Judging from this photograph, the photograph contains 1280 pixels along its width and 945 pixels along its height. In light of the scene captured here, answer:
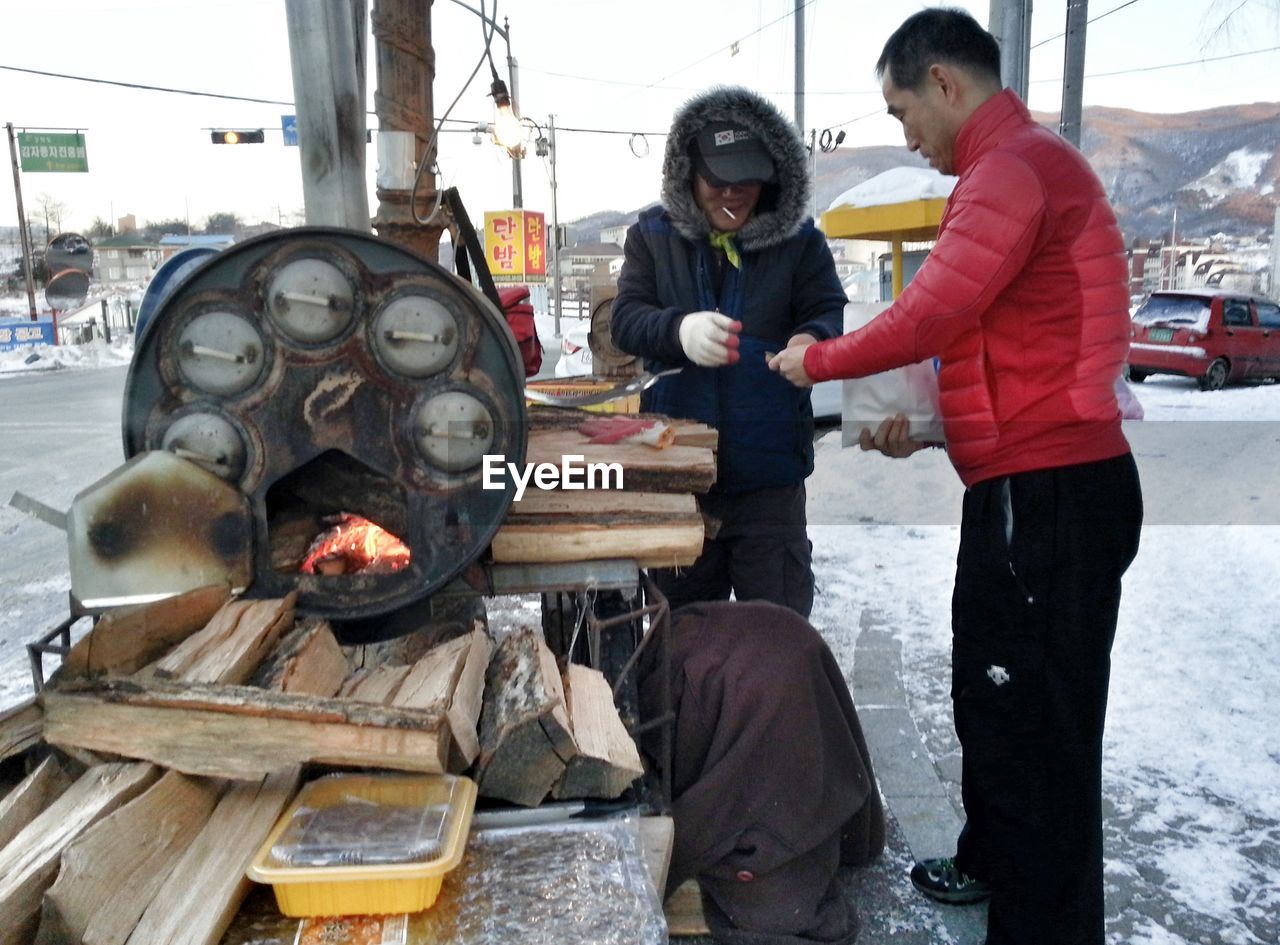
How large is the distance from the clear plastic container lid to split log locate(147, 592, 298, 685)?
0.32 meters

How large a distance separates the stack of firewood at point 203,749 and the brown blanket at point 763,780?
0.48m

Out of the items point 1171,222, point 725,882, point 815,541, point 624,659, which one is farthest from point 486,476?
point 1171,222

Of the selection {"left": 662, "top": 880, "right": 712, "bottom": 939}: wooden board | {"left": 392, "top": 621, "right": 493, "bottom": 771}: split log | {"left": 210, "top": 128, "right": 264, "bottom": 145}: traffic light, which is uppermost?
{"left": 210, "top": 128, "right": 264, "bottom": 145}: traffic light

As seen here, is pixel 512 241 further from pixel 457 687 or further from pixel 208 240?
pixel 457 687

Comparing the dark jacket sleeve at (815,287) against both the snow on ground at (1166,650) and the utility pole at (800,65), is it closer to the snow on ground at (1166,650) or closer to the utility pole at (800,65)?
the snow on ground at (1166,650)

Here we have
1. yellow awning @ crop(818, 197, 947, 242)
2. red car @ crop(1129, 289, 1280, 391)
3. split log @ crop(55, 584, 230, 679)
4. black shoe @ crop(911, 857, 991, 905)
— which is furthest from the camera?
red car @ crop(1129, 289, 1280, 391)

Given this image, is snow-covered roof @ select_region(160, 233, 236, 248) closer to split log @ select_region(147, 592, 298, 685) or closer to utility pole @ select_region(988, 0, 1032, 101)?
split log @ select_region(147, 592, 298, 685)

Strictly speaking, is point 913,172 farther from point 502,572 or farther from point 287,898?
point 287,898

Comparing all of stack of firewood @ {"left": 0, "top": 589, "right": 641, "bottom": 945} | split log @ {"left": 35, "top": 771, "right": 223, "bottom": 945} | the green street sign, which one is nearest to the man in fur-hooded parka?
stack of firewood @ {"left": 0, "top": 589, "right": 641, "bottom": 945}

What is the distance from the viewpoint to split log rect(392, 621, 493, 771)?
6.00ft

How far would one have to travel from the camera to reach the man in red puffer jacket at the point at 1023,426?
2037mm

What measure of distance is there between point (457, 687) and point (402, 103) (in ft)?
8.98

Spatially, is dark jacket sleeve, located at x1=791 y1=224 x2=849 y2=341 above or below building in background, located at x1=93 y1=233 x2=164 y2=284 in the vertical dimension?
below

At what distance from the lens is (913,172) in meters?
9.91
